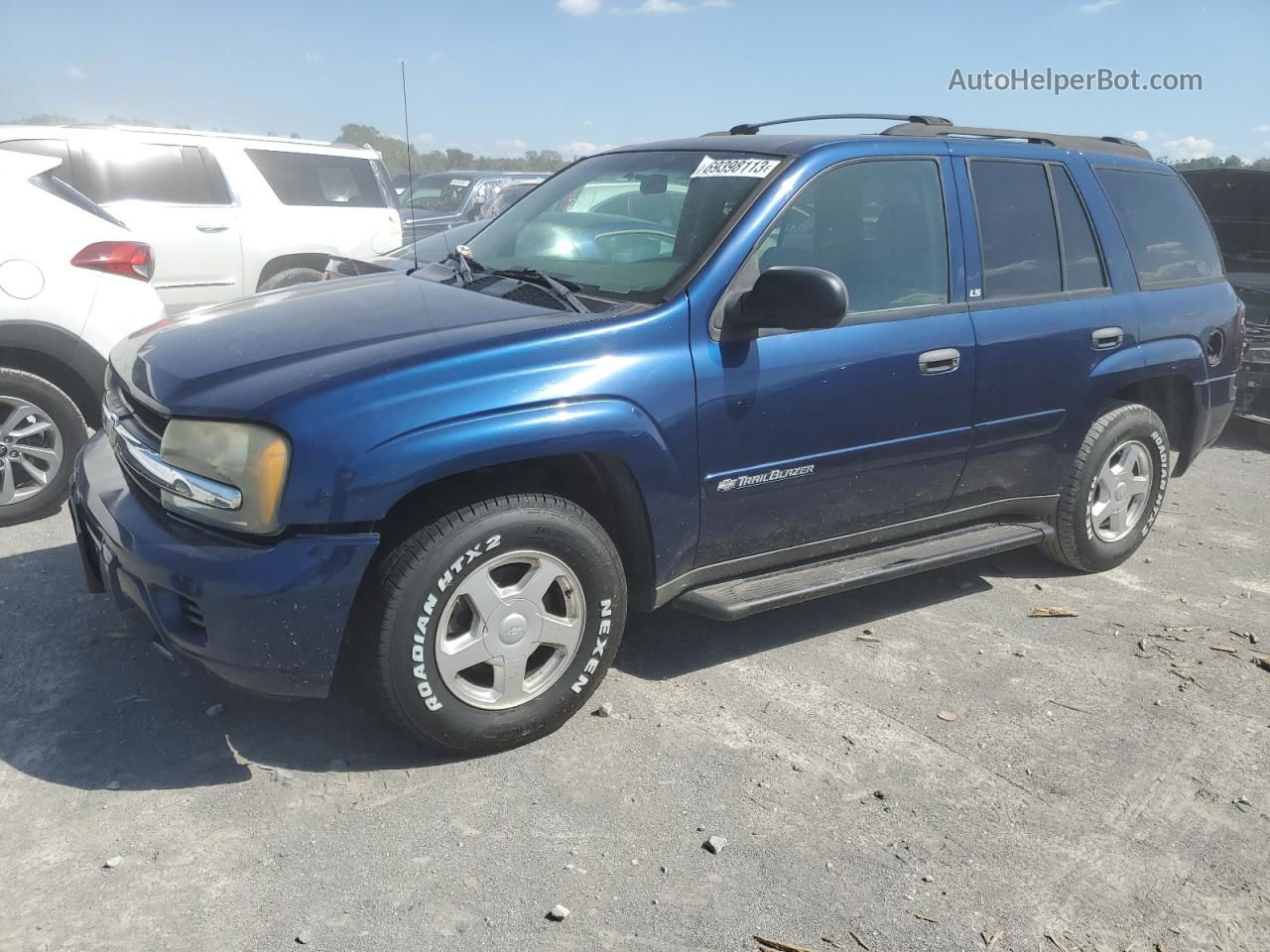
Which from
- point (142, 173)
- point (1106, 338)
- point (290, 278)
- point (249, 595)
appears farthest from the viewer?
point (290, 278)

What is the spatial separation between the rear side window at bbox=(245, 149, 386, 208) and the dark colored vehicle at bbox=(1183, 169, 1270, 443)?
664 cm

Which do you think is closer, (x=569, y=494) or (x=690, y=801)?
(x=690, y=801)

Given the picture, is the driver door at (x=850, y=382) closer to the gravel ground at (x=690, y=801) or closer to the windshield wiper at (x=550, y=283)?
the windshield wiper at (x=550, y=283)

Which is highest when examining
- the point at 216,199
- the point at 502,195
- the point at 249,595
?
the point at 502,195

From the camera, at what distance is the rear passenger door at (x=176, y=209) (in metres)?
7.54

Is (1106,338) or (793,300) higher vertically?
(793,300)

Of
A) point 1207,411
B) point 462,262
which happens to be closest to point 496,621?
point 462,262

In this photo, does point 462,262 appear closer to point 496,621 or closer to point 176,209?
point 496,621

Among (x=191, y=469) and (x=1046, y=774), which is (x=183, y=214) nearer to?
(x=191, y=469)

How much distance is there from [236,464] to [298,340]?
517 mm

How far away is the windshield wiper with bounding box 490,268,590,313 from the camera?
3403 millimetres

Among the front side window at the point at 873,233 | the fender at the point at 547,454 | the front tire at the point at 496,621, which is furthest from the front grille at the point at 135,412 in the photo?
the front side window at the point at 873,233

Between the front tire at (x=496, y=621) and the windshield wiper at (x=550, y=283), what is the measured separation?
656mm

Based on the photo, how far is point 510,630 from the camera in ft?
10.2
